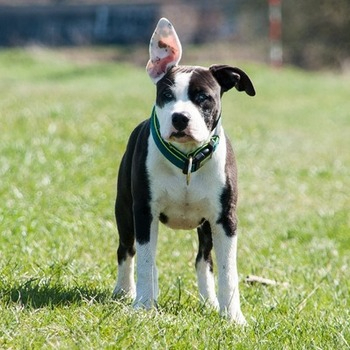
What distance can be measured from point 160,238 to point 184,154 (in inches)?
123

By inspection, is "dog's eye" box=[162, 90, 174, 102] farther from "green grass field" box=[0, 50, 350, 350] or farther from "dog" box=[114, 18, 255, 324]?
"green grass field" box=[0, 50, 350, 350]

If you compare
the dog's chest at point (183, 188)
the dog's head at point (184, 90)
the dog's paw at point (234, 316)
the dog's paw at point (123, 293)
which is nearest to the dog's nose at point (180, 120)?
the dog's head at point (184, 90)

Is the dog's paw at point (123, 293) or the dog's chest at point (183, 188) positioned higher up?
the dog's chest at point (183, 188)

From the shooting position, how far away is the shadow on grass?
4.86 meters

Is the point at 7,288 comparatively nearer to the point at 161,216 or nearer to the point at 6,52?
the point at 161,216

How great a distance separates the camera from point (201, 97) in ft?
16.0

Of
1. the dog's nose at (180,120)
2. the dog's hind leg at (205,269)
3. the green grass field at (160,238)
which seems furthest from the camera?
the dog's hind leg at (205,269)

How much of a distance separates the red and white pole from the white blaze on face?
28.6 m

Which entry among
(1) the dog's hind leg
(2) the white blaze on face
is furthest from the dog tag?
(1) the dog's hind leg

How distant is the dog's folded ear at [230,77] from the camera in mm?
5098

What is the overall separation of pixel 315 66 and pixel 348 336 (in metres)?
33.8

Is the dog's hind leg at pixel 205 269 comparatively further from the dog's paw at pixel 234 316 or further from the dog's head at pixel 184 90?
the dog's head at pixel 184 90

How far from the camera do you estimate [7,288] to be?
5117 millimetres

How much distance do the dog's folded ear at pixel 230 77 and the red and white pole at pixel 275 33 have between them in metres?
28.2
